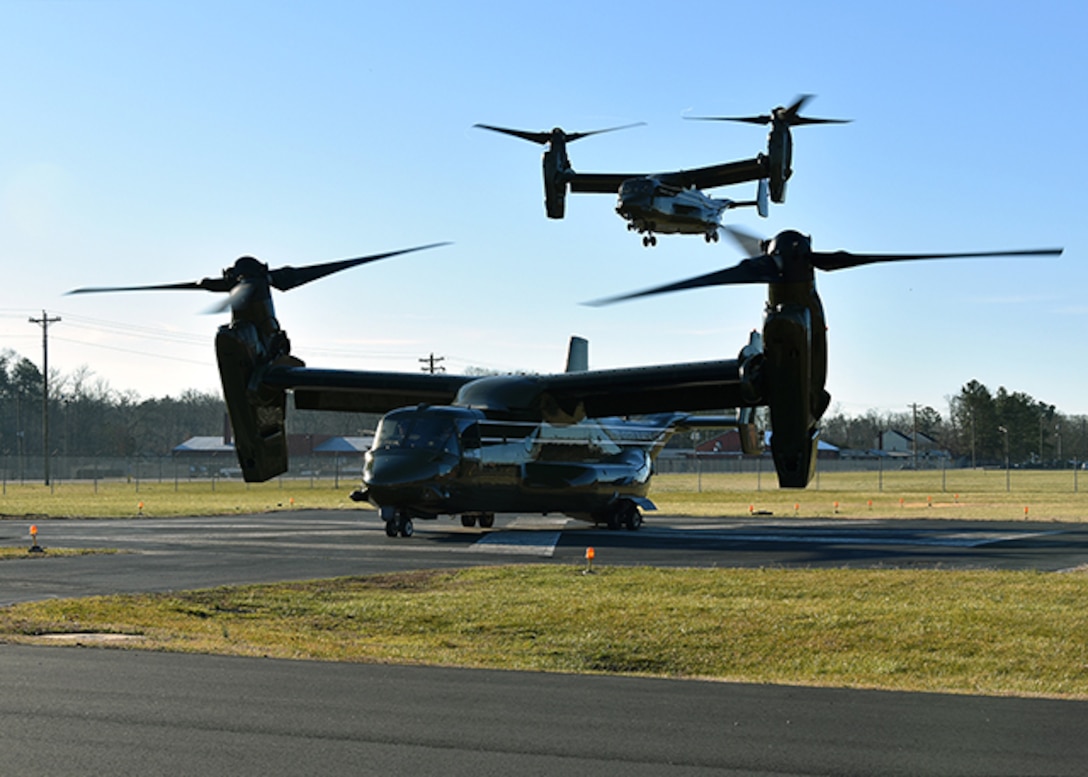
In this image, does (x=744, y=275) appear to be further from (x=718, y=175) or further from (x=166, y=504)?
(x=166, y=504)

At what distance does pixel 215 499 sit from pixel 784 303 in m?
44.8

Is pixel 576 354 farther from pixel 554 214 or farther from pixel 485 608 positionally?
pixel 485 608

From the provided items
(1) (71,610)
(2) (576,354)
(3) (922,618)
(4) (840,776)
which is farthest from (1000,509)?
(4) (840,776)

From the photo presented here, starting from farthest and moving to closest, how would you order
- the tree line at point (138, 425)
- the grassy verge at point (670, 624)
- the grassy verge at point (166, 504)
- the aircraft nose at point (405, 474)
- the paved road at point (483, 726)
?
the tree line at point (138, 425)
the grassy verge at point (166, 504)
the aircraft nose at point (405, 474)
the grassy verge at point (670, 624)
the paved road at point (483, 726)

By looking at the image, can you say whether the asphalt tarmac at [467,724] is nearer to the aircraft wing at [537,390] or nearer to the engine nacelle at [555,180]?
the aircraft wing at [537,390]

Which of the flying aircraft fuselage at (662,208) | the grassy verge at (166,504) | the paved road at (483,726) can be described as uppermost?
the flying aircraft fuselage at (662,208)

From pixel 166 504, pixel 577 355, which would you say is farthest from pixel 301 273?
pixel 166 504

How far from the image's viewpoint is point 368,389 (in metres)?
32.7

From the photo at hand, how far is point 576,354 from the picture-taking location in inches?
1610

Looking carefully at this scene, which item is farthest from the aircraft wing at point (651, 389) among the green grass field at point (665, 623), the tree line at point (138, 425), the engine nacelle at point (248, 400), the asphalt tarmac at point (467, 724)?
the tree line at point (138, 425)

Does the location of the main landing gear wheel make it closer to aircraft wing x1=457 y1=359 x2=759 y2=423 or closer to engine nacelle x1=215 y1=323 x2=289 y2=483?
aircraft wing x1=457 y1=359 x2=759 y2=423

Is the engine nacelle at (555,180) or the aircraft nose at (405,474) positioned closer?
the aircraft nose at (405,474)

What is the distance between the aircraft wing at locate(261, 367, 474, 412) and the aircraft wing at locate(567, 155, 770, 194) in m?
10.1

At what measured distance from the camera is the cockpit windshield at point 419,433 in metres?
29.8
